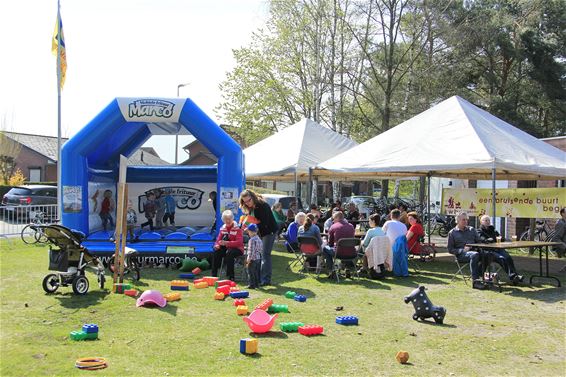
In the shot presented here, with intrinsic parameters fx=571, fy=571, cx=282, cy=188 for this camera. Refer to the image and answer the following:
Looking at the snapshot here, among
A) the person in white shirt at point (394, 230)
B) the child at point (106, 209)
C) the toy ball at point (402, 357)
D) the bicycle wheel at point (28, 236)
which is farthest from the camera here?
the bicycle wheel at point (28, 236)

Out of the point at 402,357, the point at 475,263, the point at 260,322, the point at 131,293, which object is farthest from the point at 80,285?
the point at 475,263

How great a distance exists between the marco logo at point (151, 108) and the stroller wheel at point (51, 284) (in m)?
4.62

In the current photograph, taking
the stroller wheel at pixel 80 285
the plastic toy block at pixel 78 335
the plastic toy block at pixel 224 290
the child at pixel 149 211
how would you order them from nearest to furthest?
the plastic toy block at pixel 78 335 → the stroller wheel at pixel 80 285 → the plastic toy block at pixel 224 290 → the child at pixel 149 211

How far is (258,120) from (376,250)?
25371mm

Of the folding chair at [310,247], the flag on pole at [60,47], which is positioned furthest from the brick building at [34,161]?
the folding chair at [310,247]

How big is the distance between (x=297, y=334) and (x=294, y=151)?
37.6ft

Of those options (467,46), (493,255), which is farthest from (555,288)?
(467,46)

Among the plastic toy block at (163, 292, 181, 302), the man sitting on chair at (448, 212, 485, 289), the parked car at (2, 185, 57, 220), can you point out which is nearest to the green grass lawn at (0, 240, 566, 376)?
the plastic toy block at (163, 292, 181, 302)

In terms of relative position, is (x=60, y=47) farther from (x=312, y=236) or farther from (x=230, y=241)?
(x=312, y=236)

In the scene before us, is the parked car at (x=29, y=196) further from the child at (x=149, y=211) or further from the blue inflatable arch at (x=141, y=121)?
the blue inflatable arch at (x=141, y=121)

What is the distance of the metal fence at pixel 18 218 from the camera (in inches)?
680

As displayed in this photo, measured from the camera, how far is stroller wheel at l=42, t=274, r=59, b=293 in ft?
28.7

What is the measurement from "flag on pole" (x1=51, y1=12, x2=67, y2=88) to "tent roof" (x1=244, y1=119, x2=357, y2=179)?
6.90m

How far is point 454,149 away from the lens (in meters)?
12.8
